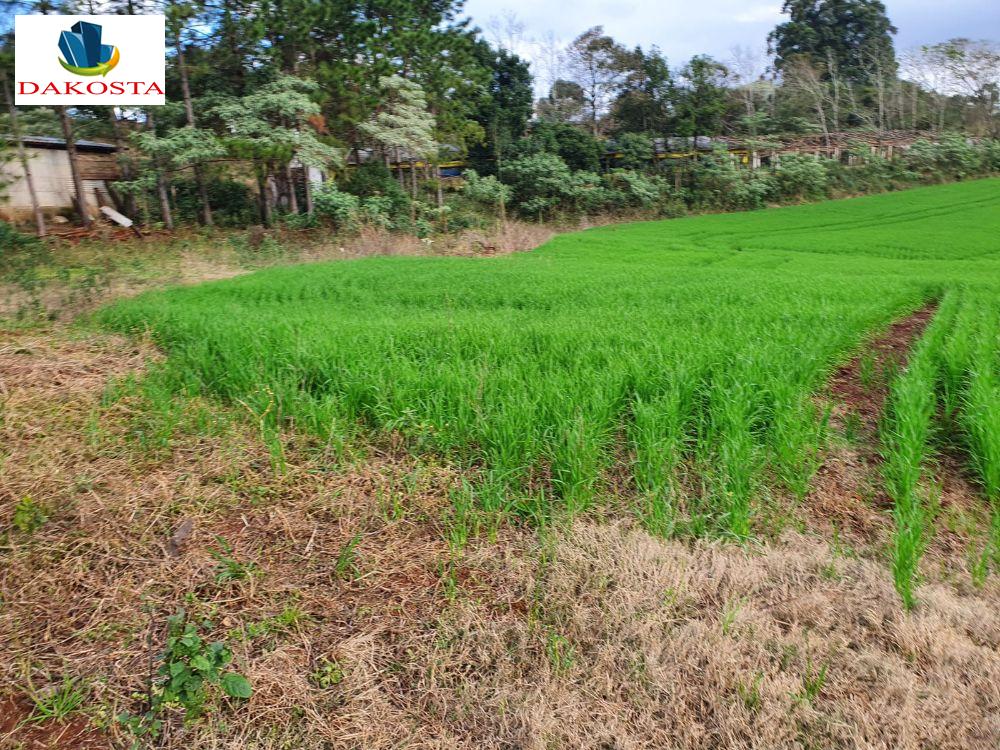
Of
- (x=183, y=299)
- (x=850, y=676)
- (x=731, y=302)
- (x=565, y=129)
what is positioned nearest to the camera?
(x=850, y=676)

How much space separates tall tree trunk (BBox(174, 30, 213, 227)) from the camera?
599 inches

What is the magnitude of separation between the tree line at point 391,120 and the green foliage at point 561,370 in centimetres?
887

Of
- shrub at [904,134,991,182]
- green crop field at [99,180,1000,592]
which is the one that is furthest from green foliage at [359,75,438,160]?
shrub at [904,134,991,182]

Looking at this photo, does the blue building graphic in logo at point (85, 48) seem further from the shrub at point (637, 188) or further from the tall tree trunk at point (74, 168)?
the shrub at point (637, 188)

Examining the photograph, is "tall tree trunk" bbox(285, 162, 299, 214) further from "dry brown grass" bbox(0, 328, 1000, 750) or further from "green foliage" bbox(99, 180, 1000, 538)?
"dry brown grass" bbox(0, 328, 1000, 750)

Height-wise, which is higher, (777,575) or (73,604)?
(73,604)

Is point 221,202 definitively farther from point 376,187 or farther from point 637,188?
Answer: point 637,188

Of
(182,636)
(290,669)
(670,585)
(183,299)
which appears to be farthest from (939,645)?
(183,299)

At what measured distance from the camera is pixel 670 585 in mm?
2369

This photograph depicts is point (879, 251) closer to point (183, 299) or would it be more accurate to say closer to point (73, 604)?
point (183, 299)

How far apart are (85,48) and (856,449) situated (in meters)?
13.9

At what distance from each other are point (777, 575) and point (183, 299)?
845 centimetres

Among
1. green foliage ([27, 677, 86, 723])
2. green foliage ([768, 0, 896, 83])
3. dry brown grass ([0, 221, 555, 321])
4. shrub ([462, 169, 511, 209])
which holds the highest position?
green foliage ([768, 0, 896, 83])

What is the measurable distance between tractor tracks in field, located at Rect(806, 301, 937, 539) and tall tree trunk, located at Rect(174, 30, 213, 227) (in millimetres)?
16235
